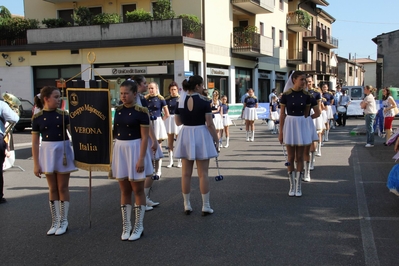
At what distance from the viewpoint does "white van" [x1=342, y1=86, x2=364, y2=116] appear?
29803mm

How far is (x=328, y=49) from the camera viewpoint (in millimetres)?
60344

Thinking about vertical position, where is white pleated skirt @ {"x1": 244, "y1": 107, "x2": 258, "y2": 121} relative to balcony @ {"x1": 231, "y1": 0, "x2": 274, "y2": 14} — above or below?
below

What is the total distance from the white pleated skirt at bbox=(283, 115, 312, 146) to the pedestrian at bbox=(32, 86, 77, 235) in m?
3.65

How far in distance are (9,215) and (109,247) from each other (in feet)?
8.34

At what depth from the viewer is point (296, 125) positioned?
7.63 meters

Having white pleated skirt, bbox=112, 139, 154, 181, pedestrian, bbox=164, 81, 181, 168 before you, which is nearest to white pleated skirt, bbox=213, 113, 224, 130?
pedestrian, bbox=164, 81, 181, 168

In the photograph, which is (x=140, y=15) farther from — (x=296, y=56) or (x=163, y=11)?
(x=296, y=56)

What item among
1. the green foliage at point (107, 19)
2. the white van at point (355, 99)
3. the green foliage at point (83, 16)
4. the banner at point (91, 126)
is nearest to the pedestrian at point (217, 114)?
the banner at point (91, 126)

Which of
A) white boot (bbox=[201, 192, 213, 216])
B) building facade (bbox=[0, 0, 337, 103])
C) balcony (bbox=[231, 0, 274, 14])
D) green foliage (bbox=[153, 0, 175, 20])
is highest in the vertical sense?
balcony (bbox=[231, 0, 274, 14])

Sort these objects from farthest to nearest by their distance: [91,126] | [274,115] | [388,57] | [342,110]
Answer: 1. [388,57]
2. [342,110]
3. [274,115]
4. [91,126]

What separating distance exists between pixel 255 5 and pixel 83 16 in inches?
479

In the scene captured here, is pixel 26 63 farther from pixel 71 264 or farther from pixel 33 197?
pixel 71 264

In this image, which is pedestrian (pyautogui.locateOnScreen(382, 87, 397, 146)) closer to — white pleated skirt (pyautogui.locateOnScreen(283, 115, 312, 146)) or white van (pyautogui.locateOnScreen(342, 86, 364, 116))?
white pleated skirt (pyautogui.locateOnScreen(283, 115, 312, 146))


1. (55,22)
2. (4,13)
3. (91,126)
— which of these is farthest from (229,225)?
(4,13)
